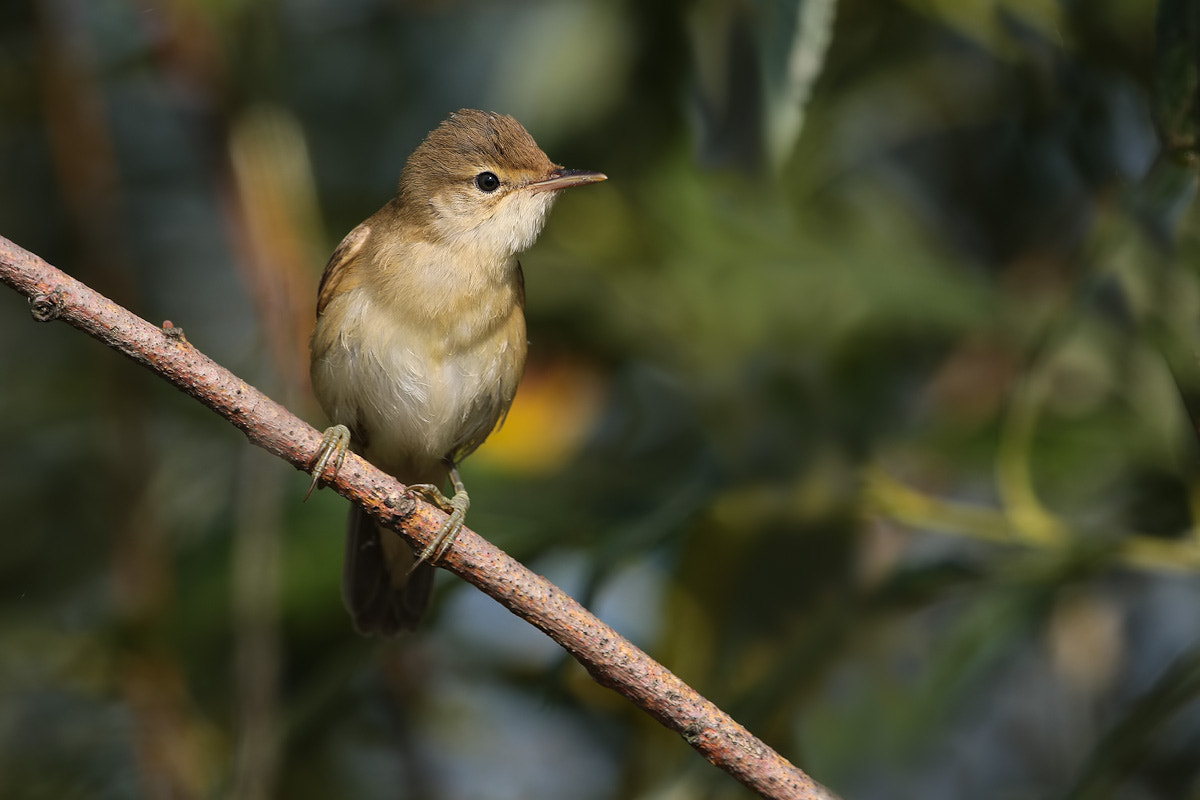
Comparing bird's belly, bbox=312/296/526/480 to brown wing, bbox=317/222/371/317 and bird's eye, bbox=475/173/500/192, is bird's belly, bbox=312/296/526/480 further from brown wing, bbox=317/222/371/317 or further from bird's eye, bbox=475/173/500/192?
bird's eye, bbox=475/173/500/192

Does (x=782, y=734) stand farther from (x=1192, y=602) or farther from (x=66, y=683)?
(x=66, y=683)

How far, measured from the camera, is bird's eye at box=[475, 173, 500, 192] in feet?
11.2

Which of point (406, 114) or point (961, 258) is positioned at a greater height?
point (961, 258)

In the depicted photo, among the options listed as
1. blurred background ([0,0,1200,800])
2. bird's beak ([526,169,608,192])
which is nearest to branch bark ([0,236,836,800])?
blurred background ([0,0,1200,800])

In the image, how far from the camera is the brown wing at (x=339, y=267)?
11.2ft

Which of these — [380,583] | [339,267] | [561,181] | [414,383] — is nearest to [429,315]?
[414,383]

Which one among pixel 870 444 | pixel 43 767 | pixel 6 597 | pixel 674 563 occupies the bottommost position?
pixel 43 767

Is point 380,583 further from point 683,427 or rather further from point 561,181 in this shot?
point 683,427

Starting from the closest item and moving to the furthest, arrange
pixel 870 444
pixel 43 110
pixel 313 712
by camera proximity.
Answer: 1. pixel 313 712
2. pixel 870 444
3. pixel 43 110

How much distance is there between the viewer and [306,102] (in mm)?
5137

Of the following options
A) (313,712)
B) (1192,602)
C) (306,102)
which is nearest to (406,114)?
(306,102)

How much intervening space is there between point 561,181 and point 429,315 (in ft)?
1.52

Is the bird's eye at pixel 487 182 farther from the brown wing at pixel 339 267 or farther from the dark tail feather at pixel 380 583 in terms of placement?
the dark tail feather at pixel 380 583

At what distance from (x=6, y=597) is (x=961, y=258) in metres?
3.35
